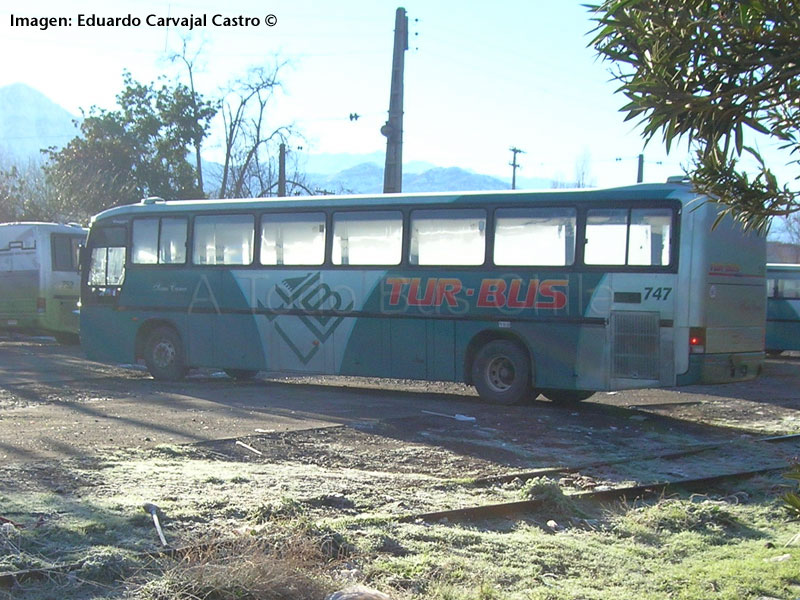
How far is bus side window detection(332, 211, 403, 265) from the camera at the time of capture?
15188mm

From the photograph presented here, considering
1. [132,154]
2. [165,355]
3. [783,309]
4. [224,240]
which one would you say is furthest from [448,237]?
[132,154]

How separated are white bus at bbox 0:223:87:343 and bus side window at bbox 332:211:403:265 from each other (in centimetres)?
1290

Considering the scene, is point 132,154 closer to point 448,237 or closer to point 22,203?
point 22,203

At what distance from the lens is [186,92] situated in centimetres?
3888

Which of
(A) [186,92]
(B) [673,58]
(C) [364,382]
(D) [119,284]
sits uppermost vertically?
(A) [186,92]

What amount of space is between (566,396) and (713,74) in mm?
10743

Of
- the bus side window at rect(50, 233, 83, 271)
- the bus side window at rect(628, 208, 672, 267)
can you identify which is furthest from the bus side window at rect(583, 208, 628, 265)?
the bus side window at rect(50, 233, 83, 271)

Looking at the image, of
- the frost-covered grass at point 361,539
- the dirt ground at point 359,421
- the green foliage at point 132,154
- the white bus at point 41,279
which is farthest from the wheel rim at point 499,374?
the green foliage at point 132,154

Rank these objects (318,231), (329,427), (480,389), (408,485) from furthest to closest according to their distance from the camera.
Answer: (318,231), (480,389), (329,427), (408,485)

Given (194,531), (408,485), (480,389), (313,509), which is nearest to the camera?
(194,531)

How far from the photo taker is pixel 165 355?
17.6 metres

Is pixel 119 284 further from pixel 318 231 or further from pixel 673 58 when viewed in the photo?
pixel 673 58

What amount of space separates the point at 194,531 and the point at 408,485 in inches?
103

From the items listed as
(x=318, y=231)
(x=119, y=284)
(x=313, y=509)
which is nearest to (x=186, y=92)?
(x=119, y=284)
